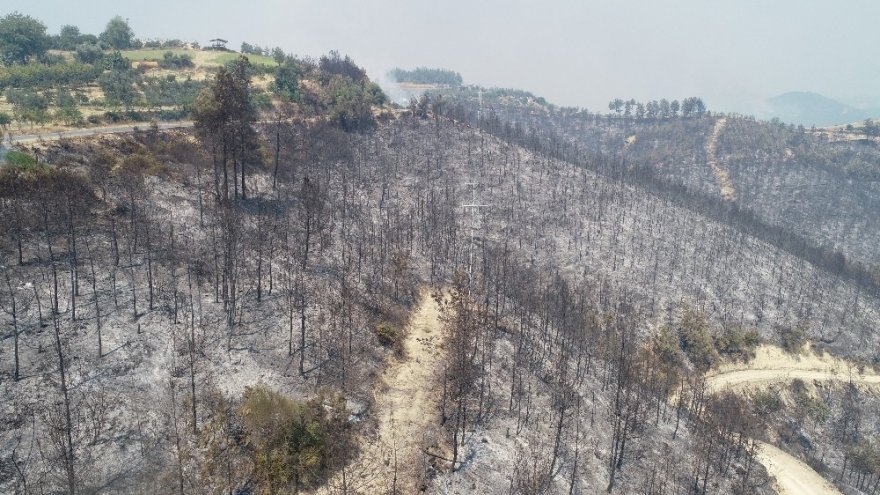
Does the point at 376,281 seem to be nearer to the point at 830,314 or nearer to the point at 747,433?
the point at 747,433

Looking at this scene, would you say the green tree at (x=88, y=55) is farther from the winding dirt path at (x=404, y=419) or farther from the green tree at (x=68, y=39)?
the winding dirt path at (x=404, y=419)

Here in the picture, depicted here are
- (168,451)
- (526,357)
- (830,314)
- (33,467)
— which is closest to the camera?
(33,467)

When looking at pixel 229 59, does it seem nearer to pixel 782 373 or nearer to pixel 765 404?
pixel 765 404

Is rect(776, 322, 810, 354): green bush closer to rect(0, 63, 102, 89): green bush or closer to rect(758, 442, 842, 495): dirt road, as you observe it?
rect(758, 442, 842, 495): dirt road

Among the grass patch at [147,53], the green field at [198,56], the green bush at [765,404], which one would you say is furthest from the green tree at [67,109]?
the green bush at [765,404]

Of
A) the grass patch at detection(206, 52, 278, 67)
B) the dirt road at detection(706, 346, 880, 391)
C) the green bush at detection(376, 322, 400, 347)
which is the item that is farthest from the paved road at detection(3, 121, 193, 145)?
the dirt road at detection(706, 346, 880, 391)

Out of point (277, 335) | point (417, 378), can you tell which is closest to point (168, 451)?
point (277, 335)
